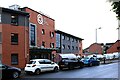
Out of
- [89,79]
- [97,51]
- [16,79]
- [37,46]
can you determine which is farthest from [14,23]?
[97,51]

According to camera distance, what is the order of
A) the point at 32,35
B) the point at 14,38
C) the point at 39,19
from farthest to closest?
1. the point at 39,19
2. the point at 32,35
3. the point at 14,38

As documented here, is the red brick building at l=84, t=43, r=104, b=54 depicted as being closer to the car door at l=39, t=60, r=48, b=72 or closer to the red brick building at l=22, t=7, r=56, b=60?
the red brick building at l=22, t=7, r=56, b=60

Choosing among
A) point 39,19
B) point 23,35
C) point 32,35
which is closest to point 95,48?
point 39,19

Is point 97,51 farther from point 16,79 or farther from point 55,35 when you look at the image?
point 16,79

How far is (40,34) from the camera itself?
41.5m

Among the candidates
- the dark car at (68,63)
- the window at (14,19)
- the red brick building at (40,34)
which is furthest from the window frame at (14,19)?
the dark car at (68,63)

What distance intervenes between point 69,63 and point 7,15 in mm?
10102

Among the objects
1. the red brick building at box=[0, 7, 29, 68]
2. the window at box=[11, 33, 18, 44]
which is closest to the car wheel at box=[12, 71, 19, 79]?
the red brick building at box=[0, 7, 29, 68]

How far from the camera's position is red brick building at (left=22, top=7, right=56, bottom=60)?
38106 millimetres

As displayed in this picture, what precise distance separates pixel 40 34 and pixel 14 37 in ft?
27.6

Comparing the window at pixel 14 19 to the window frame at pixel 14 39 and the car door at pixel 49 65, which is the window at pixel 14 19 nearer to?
the window frame at pixel 14 39

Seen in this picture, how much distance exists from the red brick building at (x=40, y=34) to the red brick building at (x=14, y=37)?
2.22 m

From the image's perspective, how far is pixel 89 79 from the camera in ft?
63.7

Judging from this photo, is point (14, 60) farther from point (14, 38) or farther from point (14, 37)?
point (14, 37)
